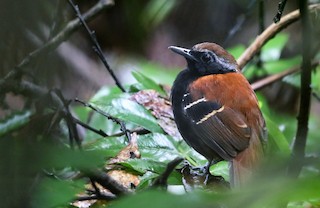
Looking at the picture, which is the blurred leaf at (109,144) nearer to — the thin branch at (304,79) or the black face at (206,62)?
the thin branch at (304,79)

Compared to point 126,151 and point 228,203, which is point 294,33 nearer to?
point 126,151

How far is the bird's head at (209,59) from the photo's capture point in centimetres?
330

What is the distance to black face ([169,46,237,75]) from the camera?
10.9ft

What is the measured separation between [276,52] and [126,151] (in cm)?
215

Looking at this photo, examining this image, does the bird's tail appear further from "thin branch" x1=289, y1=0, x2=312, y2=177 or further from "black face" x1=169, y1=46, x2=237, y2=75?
"black face" x1=169, y1=46, x2=237, y2=75

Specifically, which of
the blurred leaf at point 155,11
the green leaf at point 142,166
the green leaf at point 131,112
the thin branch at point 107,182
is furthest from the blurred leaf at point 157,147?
the blurred leaf at point 155,11

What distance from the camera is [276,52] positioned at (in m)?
4.23

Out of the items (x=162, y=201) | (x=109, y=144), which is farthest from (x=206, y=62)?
(x=162, y=201)

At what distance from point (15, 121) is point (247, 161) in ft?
3.56

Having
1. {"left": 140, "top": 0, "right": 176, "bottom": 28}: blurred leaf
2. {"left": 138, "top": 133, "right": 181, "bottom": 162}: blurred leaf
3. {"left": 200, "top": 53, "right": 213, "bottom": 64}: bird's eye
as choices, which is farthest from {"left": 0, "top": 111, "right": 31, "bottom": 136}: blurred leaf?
{"left": 140, "top": 0, "right": 176, "bottom": 28}: blurred leaf

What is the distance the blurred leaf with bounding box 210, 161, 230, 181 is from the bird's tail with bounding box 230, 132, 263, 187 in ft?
0.18

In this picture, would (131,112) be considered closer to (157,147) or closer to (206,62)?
(157,147)

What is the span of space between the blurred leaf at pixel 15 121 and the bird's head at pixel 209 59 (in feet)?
2.94

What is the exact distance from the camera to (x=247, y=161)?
2.70m
